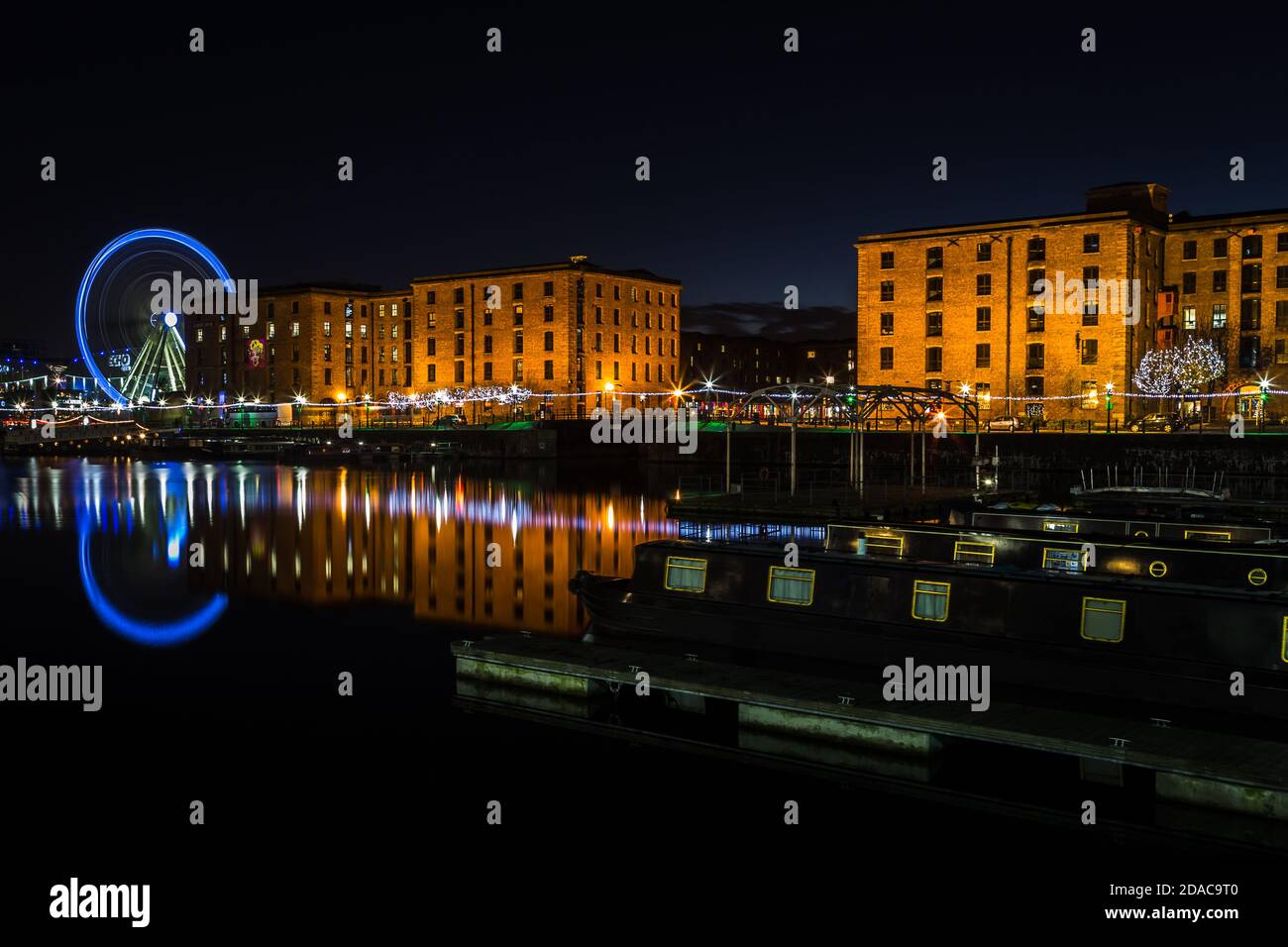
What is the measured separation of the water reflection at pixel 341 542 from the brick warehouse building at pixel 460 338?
2864cm

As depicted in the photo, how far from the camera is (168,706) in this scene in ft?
67.0

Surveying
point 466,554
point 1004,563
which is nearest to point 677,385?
point 466,554

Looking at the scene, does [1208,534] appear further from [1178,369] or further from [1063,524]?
[1178,369]

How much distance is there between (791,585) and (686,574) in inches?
96.9

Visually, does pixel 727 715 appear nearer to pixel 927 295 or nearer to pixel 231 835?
pixel 231 835

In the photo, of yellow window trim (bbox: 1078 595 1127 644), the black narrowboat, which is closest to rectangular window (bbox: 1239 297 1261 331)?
the black narrowboat

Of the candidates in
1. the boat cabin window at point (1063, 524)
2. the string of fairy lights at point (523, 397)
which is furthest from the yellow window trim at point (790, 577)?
the string of fairy lights at point (523, 397)

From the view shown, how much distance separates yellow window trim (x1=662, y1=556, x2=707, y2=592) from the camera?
76.5 ft

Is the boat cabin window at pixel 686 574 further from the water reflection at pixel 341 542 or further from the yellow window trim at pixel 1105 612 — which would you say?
the yellow window trim at pixel 1105 612

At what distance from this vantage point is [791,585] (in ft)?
72.7

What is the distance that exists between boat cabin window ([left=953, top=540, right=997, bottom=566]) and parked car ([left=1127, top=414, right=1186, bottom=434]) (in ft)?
162

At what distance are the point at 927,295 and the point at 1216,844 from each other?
235 ft

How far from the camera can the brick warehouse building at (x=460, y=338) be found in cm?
10400

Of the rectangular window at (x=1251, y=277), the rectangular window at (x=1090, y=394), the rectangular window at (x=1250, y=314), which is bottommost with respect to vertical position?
the rectangular window at (x=1090, y=394)
